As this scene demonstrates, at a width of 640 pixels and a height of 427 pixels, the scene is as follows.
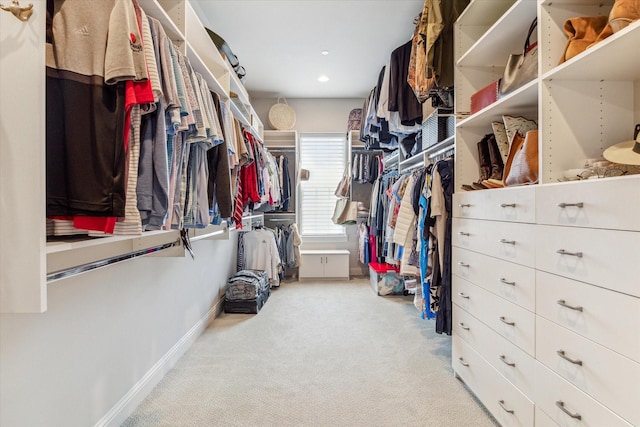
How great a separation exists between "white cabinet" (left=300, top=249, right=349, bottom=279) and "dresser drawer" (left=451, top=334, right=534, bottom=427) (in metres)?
2.68

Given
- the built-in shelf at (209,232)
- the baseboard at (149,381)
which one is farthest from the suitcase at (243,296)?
the built-in shelf at (209,232)

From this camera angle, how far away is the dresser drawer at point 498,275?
1.36 meters

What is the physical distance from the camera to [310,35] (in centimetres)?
318

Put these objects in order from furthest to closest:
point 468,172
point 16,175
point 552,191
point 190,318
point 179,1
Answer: point 190,318, point 468,172, point 179,1, point 552,191, point 16,175

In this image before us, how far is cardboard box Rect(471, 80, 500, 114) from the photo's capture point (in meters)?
1.73

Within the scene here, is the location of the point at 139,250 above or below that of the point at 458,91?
below

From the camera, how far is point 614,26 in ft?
3.37

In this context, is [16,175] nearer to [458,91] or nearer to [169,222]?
[169,222]

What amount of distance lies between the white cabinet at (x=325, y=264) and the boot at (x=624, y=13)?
153 inches

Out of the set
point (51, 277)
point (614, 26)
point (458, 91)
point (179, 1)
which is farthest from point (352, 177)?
point (51, 277)

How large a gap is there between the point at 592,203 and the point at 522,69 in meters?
0.77

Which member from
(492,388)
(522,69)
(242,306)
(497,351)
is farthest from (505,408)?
(242,306)

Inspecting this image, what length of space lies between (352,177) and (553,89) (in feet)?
11.1

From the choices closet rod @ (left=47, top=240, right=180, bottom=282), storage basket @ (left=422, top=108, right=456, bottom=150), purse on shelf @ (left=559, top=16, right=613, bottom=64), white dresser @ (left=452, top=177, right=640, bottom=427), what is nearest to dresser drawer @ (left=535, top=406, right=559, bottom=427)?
white dresser @ (left=452, top=177, right=640, bottom=427)
